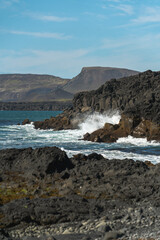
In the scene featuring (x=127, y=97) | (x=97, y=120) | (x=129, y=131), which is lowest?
(x=129, y=131)

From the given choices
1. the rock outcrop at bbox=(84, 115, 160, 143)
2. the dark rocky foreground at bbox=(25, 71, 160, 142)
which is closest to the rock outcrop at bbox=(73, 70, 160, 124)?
the dark rocky foreground at bbox=(25, 71, 160, 142)

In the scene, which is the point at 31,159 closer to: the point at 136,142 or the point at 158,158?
the point at 158,158

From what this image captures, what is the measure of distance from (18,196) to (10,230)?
3450 mm

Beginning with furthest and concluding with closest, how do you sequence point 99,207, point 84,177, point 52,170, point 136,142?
1. point 136,142
2. point 52,170
3. point 84,177
4. point 99,207

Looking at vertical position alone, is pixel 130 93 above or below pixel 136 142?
above

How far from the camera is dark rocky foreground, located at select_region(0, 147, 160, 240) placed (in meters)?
11.1

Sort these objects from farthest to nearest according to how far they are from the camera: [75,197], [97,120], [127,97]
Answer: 1. [97,120]
2. [127,97]
3. [75,197]

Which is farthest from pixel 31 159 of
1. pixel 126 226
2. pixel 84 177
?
pixel 126 226

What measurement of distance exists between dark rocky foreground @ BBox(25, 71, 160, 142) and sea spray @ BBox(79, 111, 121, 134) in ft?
2.97

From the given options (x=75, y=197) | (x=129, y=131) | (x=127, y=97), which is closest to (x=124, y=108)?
(x=127, y=97)

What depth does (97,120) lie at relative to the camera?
200 ft

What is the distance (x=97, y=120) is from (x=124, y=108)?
5301 mm

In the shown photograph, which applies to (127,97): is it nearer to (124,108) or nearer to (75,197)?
(124,108)

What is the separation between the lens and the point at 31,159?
19312 mm
